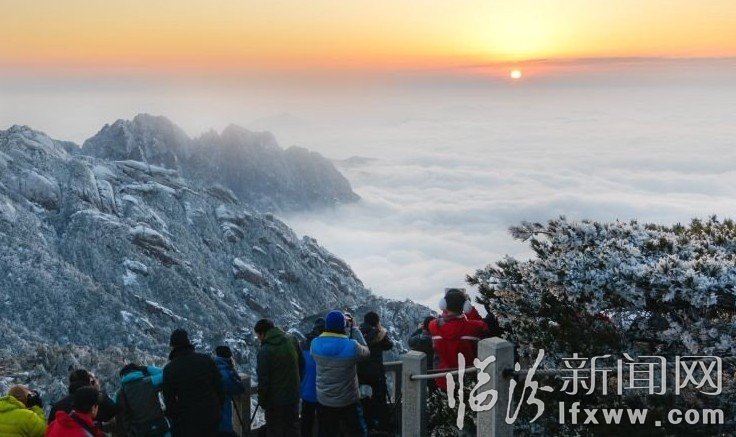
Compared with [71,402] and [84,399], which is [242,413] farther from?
[84,399]

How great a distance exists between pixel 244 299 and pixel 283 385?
156m

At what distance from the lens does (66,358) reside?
79.0 meters

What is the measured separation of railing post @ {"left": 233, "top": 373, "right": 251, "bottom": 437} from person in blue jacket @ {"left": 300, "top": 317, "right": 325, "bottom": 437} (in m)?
0.60

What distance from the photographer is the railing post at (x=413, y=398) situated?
786 cm

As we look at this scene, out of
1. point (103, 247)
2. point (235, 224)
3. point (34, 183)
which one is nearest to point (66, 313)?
point (103, 247)

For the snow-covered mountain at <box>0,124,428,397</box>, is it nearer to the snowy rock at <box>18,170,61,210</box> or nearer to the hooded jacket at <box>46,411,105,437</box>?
the snowy rock at <box>18,170,61,210</box>

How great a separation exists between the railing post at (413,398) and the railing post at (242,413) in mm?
2144

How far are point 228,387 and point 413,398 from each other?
2.06 meters

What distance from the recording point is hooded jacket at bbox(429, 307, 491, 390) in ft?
29.2

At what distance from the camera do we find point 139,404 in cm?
848

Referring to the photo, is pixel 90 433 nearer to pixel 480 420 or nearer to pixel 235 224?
pixel 480 420

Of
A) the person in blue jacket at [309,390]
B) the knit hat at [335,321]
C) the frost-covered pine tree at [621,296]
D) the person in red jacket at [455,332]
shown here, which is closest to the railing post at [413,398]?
the person in red jacket at [455,332]

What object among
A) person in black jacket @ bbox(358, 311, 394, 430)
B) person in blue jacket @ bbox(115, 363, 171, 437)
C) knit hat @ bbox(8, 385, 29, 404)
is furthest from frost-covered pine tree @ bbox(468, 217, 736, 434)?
knit hat @ bbox(8, 385, 29, 404)

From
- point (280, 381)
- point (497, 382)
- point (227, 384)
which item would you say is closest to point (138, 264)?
point (280, 381)
